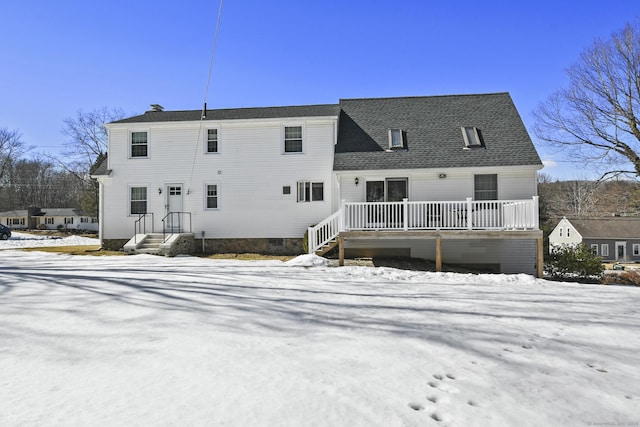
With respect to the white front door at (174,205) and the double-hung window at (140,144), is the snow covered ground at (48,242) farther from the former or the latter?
the white front door at (174,205)

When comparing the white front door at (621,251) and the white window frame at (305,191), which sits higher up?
the white window frame at (305,191)

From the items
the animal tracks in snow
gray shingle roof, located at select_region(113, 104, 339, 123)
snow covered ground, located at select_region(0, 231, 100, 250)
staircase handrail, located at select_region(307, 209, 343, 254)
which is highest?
gray shingle roof, located at select_region(113, 104, 339, 123)

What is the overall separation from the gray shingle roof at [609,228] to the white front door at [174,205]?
5125 centimetres

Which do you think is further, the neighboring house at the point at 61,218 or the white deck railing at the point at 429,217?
the neighboring house at the point at 61,218

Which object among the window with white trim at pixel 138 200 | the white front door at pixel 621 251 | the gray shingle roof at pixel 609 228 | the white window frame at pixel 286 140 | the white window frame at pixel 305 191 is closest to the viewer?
the white window frame at pixel 305 191

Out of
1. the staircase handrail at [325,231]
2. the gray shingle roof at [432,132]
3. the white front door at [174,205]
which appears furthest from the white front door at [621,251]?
the white front door at [174,205]

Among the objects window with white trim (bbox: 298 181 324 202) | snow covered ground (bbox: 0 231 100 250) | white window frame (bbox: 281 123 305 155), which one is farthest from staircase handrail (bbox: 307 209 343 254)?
snow covered ground (bbox: 0 231 100 250)

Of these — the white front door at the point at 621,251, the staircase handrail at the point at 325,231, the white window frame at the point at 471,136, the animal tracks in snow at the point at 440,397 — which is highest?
the white window frame at the point at 471,136

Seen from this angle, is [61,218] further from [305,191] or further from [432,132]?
[432,132]

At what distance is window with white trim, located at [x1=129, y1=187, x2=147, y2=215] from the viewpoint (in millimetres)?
19000

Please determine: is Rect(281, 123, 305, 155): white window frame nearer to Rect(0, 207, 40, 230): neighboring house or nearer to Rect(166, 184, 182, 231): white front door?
Rect(166, 184, 182, 231): white front door

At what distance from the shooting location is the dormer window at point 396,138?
689 inches

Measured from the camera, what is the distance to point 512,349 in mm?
4680

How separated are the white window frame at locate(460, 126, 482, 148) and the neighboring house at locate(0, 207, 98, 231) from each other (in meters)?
55.0
